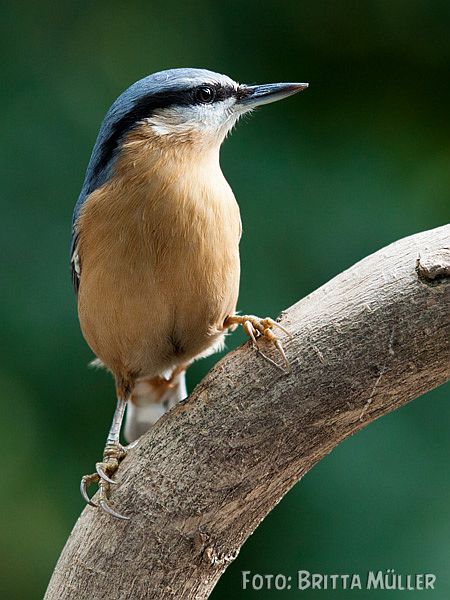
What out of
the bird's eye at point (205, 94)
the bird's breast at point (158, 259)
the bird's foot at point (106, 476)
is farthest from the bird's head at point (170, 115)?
the bird's foot at point (106, 476)

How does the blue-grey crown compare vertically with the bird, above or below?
above

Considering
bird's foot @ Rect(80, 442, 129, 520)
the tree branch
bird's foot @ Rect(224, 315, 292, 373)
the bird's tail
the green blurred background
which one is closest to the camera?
the tree branch

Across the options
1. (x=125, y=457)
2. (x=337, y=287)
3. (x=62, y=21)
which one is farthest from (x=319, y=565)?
(x=62, y=21)

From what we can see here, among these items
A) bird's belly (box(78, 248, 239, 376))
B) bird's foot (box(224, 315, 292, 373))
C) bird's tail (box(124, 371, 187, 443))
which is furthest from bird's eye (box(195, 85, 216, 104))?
bird's tail (box(124, 371, 187, 443))

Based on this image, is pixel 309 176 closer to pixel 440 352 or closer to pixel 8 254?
pixel 8 254

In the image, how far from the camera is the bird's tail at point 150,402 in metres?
2.72

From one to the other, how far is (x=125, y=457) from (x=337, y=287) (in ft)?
2.24

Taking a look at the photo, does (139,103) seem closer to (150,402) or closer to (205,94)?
(205,94)

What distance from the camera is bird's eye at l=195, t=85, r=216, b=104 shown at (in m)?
2.30

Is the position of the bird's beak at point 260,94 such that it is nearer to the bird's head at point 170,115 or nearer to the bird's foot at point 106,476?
the bird's head at point 170,115

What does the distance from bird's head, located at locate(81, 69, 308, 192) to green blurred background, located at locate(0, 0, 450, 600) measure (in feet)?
4.03

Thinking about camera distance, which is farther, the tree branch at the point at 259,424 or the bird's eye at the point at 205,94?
the bird's eye at the point at 205,94

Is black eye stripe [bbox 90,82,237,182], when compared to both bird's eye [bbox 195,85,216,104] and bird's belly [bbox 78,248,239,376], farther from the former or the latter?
bird's belly [bbox 78,248,239,376]

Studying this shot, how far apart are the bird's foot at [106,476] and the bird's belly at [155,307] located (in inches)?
9.9
